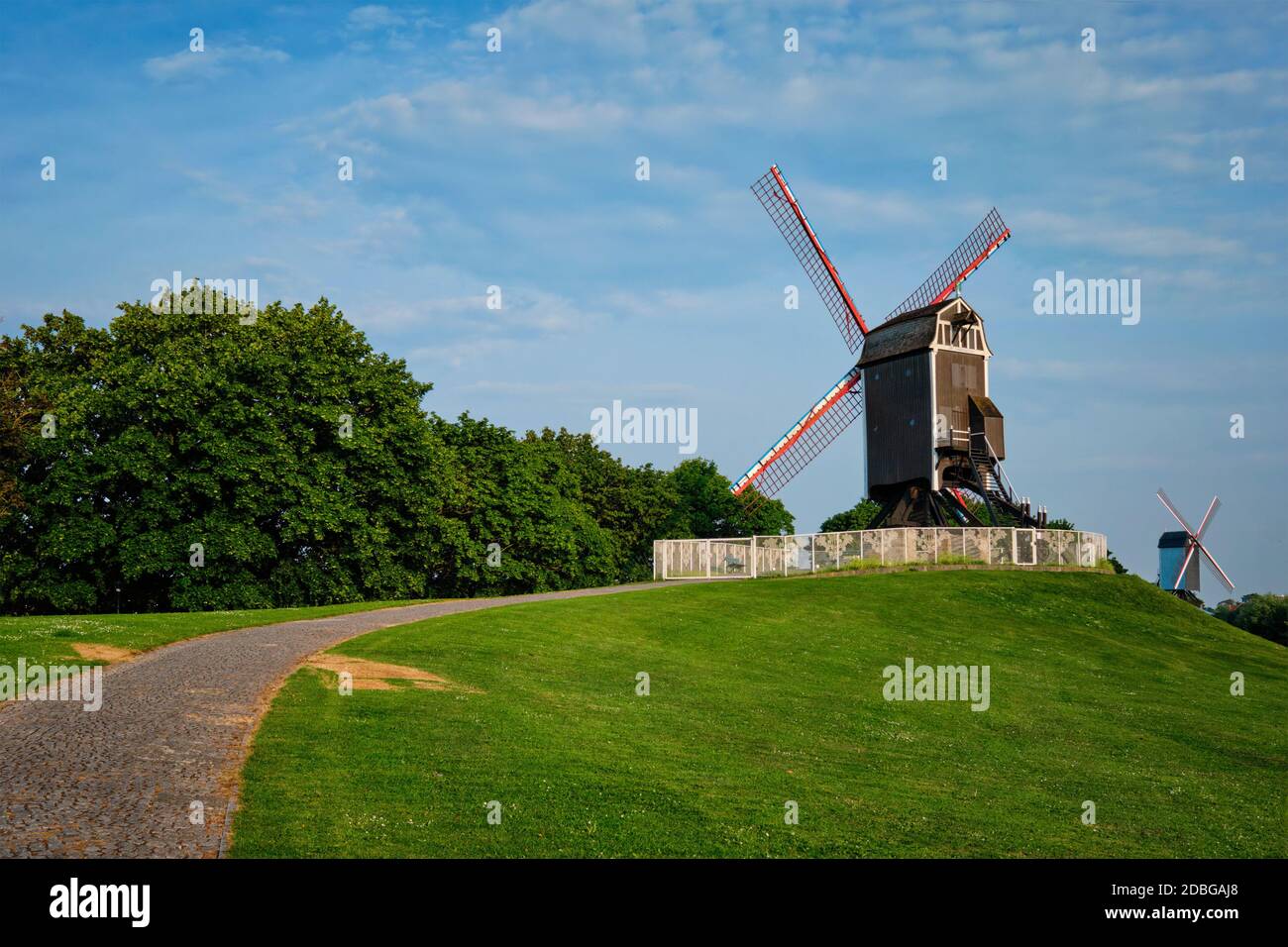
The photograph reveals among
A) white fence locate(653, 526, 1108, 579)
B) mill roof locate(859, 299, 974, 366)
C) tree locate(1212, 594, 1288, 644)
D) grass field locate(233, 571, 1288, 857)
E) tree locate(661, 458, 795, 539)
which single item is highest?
mill roof locate(859, 299, 974, 366)

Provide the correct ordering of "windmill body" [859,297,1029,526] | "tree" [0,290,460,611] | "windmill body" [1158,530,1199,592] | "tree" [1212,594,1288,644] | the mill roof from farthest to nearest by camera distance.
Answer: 1. "windmill body" [1158,530,1199,592]
2. "tree" [1212,594,1288,644]
3. the mill roof
4. "windmill body" [859,297,1029,526]
5. "tree" [0,290,460,611]

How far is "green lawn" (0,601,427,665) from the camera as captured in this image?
23016mm

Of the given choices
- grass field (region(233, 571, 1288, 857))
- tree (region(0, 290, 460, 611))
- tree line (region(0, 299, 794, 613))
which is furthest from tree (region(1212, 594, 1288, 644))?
tree (region(0, 290, 460, 611))

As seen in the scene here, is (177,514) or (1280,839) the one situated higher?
(177,514)

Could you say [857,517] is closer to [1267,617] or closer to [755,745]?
[1267,617]

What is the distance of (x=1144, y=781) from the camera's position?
20.2 meters

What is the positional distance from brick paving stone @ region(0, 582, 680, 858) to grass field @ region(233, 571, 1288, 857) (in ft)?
1.97

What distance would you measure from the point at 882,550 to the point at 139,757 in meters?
40.0

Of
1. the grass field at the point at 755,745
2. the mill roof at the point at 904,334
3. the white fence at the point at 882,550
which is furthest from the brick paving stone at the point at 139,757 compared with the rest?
the mill roof at the point at 904,334

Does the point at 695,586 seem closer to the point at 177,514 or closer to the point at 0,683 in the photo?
the point at 177,514

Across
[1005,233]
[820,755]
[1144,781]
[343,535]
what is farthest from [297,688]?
[1005,233]

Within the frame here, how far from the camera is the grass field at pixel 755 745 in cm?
1283

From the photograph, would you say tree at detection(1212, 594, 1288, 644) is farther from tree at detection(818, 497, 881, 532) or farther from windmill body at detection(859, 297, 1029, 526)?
windmill body at detection(859, 297, 1029, 526)
